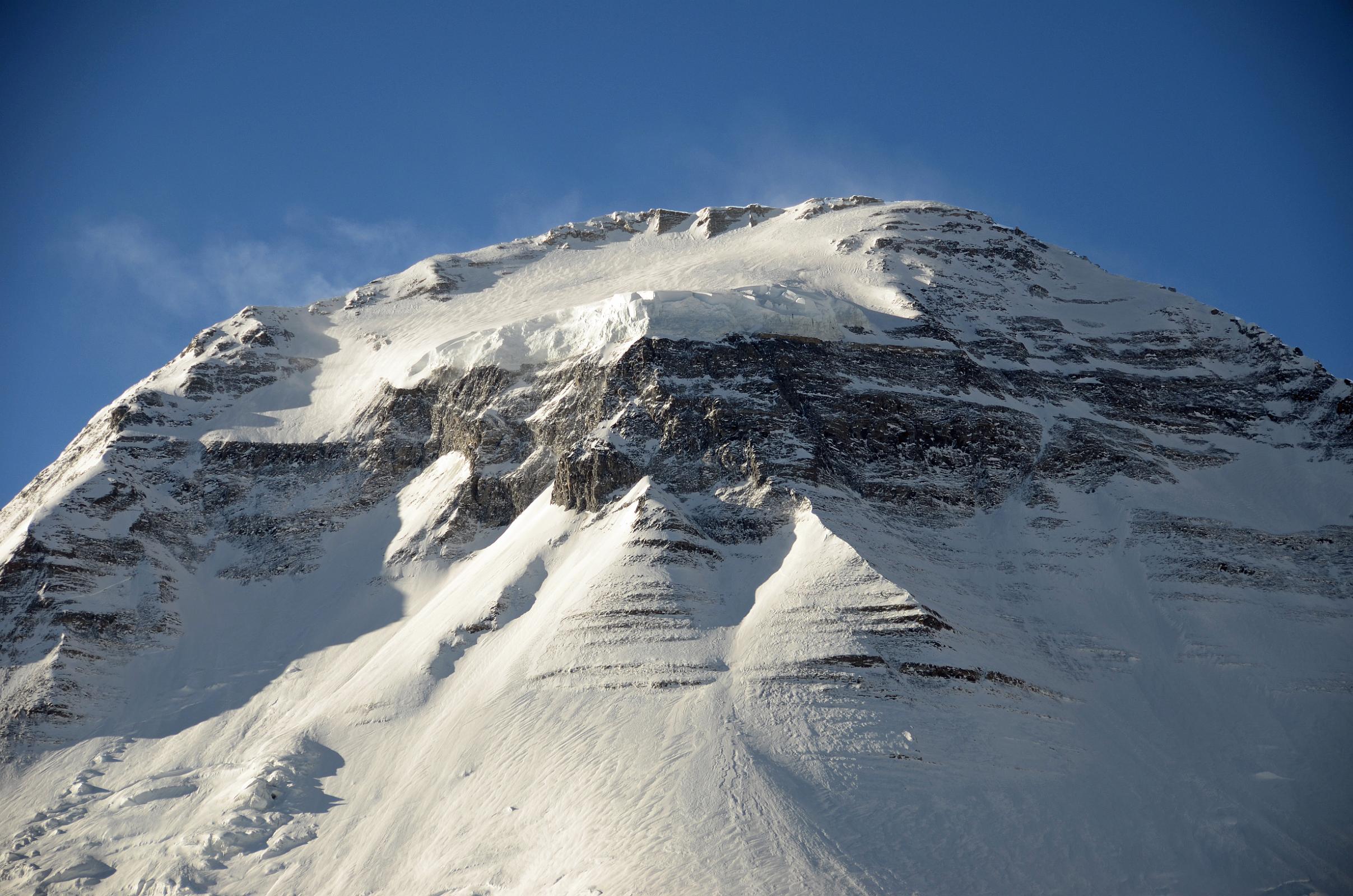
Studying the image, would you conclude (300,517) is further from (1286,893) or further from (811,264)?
(1286,893)

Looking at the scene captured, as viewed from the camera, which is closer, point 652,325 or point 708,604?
point 708,604

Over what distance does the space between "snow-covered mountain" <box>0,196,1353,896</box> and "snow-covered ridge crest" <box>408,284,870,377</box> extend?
44cm

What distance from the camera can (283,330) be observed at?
355ft

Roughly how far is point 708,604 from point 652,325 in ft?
98.9

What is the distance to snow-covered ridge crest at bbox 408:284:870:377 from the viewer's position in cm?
8331

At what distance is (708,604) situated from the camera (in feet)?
196

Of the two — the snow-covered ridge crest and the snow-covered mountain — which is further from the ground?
the snow-covered ridge crest

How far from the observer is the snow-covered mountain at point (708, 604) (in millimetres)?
47438

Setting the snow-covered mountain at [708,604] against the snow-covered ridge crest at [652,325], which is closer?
the snow-covered mountain at [708,604]

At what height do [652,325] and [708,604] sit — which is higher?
[652,325]

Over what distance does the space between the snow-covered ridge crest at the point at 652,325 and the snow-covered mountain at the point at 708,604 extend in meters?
0.44

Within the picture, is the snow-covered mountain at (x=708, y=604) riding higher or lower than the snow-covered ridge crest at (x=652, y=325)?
lower

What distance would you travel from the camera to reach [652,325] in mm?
82562

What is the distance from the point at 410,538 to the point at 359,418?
17.2 metres
